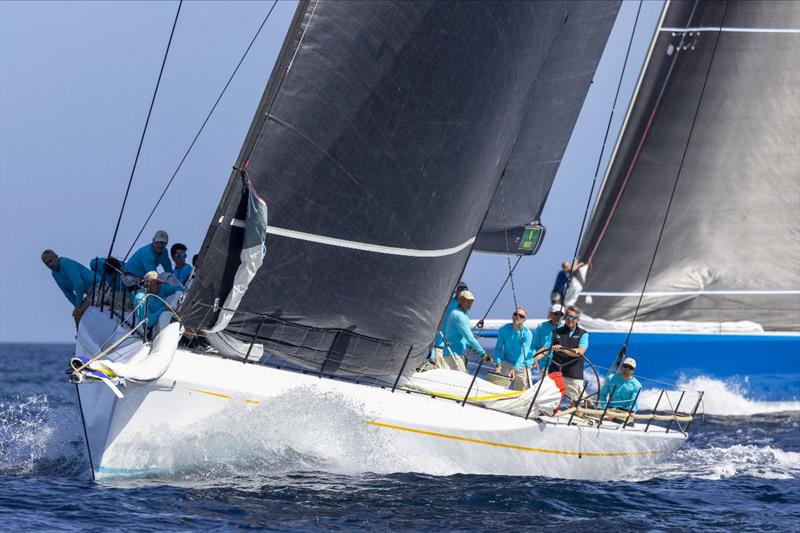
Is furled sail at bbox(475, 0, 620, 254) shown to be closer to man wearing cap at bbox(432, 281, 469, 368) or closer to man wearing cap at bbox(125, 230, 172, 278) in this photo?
man wearing cap at bbox(432, 281, 469, 368)

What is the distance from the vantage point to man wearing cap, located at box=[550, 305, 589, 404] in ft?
38.5

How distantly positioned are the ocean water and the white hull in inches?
3.3

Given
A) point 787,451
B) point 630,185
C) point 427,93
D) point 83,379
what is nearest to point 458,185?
point 427,93

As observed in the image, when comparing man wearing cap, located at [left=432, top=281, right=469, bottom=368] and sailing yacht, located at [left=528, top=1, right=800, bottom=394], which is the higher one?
sailing yacht, located at [left=528, top=1, right=800, bottom=394]

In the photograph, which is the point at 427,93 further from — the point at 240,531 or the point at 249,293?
the point at 240,531

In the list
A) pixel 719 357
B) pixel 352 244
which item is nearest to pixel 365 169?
pixel 352 244

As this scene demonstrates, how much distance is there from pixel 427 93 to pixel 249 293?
2.10 m

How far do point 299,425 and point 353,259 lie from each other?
1.38 m

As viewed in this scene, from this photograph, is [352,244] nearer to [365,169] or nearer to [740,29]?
[365,169]

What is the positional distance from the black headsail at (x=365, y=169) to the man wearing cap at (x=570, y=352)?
6.80ft

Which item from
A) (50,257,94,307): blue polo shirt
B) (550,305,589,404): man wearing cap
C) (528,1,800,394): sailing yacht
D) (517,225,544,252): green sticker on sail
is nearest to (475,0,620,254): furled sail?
(517,225,544,252): green sticker on sail

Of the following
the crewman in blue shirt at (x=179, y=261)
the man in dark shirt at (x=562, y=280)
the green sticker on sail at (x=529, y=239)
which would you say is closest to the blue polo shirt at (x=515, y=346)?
the green sticker on sail at (x=529, y=239)

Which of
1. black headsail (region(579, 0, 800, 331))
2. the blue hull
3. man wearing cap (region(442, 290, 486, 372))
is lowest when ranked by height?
man wearing cap (region(442, 290, 486, 372))

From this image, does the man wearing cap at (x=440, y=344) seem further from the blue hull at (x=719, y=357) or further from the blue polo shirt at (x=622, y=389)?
the blue hull at (x=719, y=357)
